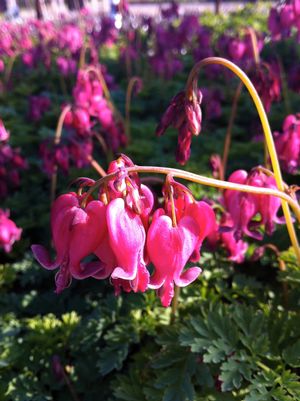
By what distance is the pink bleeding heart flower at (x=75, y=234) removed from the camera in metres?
1.39

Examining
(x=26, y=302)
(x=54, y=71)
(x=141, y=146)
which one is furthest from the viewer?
(x=54, y=71)

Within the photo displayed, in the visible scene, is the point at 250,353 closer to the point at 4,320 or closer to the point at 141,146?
the point at 4,320

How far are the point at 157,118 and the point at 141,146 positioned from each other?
5.13 feet

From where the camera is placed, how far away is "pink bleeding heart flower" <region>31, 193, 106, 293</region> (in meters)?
1.39

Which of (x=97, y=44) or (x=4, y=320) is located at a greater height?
(x=97, y=44)

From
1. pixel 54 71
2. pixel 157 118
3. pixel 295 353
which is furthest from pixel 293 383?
pixel 54 71

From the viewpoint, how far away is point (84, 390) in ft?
8.00

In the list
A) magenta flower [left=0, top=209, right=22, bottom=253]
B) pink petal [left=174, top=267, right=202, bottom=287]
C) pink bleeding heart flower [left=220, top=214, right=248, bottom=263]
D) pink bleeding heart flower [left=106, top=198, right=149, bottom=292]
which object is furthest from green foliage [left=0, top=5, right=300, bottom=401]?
pink bleeding heart flower [left=106, top=198, right=149, bottom=292]

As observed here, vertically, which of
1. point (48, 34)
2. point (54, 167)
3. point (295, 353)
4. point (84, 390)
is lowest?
point (84, 390)

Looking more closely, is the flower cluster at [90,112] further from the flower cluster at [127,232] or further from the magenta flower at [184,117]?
the flower cluster at [127,232]

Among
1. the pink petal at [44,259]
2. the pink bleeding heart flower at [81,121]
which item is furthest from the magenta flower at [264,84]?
the pink petal at [44,259]

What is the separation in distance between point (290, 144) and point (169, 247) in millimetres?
1435

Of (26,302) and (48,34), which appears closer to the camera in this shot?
(26,302)

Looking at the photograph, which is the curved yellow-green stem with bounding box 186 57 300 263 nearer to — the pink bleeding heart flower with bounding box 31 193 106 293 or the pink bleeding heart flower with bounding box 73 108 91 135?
the pink bleeding heart flower with bounding box 31 193 106 293
